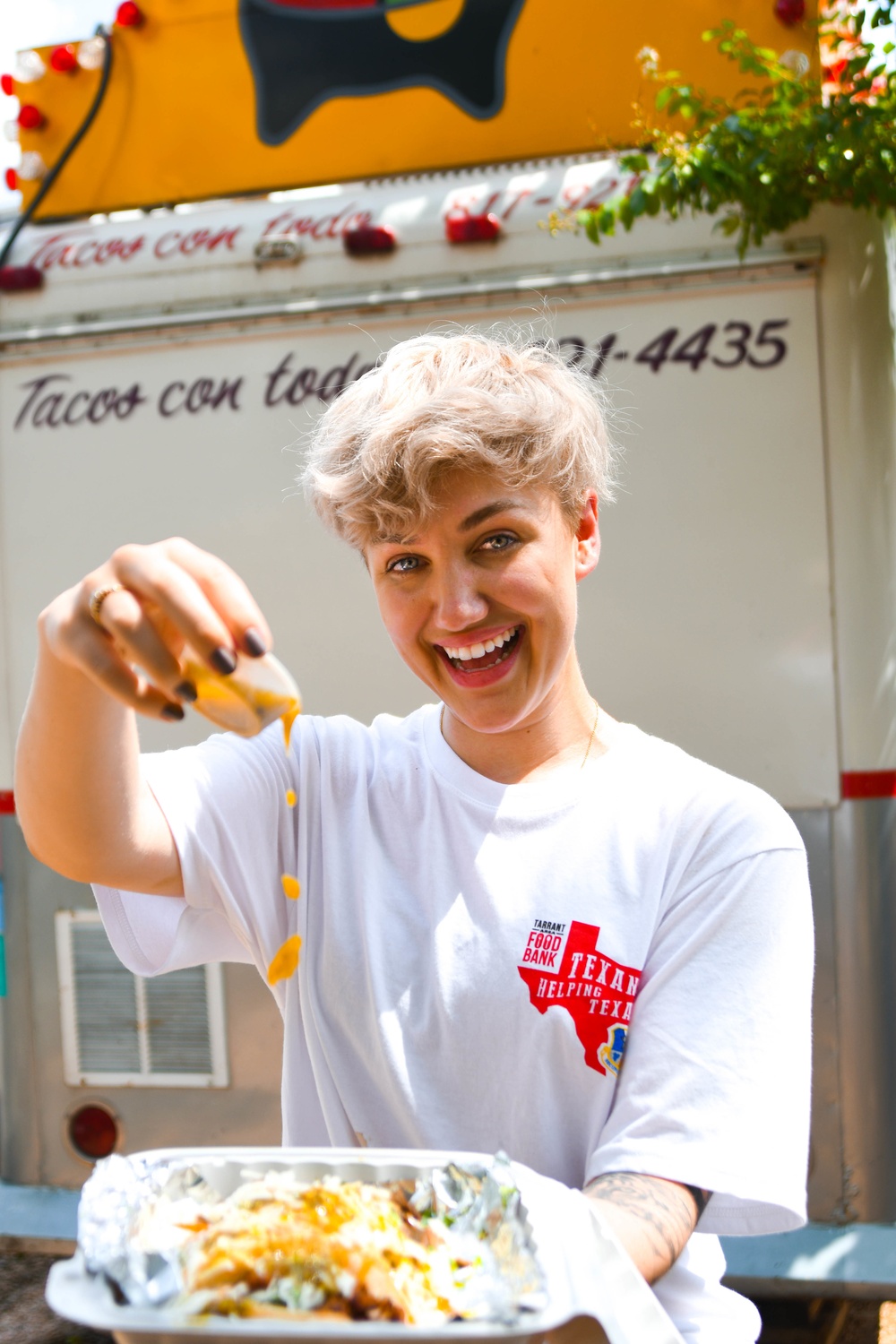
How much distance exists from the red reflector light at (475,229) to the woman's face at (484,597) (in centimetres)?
175

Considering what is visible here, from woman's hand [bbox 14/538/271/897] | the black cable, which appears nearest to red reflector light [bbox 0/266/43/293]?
the black cable

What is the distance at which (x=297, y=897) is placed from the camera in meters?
1.79

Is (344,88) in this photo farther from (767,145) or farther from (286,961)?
(286,961)

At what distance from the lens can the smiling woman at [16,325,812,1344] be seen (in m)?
1.52

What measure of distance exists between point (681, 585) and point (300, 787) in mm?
1681

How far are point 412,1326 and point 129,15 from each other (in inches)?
153

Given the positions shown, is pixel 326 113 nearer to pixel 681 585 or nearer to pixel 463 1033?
pixel 681 585

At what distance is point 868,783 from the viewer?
3.14 meters

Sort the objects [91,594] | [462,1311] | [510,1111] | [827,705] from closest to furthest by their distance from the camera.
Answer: [462,1311] → [91,594] → [510,1111] → [827,705]

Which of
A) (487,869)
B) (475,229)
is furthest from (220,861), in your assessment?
(475,229)

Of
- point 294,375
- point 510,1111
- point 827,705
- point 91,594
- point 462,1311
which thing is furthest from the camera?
point 294,375

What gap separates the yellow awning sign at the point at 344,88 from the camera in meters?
3.44

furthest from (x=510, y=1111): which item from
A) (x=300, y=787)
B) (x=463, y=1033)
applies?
(x=300, y=787)

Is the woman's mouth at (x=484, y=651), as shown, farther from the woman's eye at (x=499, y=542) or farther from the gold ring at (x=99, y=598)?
the gold ring at (x=99, y=598)
